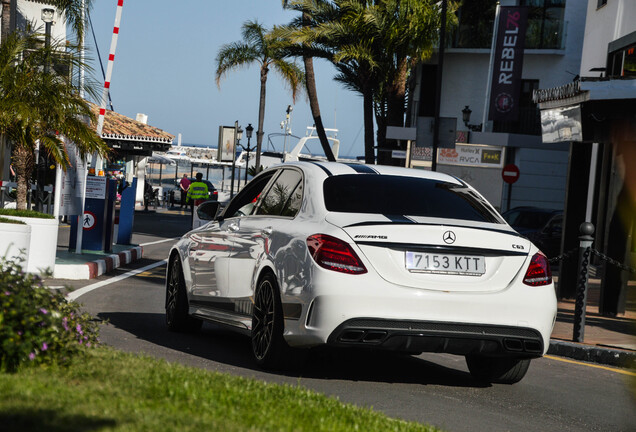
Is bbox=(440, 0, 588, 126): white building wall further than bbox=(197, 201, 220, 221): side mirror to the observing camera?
Yes

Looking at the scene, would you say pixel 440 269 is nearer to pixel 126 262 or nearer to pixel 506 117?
pixel 126 262

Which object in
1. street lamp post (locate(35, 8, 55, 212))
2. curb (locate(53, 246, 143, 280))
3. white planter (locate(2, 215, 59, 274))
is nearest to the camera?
white planter (locate(2, 215, 59, 274))

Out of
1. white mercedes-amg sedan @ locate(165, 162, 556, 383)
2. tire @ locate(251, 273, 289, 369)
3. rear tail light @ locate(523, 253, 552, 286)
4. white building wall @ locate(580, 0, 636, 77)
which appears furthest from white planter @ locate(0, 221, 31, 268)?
white building wall @ locate(580, 0, 636, 77)

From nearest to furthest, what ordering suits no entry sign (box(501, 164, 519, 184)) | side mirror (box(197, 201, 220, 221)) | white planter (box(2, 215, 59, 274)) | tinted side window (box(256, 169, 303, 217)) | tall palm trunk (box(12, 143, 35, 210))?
tinted side window (box(256, 169, 303, 217)), side mirror (box(197, 201, 220, 221)), white planter (box(2, 215, 59, 274)), tall palm trunk (box(12, 143, 35, 210)), no entry sign (box(501, 164, 519, 184))

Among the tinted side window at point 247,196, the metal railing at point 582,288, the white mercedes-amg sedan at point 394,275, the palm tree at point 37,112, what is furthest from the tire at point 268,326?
the palm tree at point 37,112

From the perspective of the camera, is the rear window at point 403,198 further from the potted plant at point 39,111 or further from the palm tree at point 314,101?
the palm tree at point 314,101

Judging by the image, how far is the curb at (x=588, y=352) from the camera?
31.7ft

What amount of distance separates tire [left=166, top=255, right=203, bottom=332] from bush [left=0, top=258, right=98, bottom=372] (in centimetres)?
357

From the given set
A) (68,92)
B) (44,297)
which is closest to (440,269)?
(44,297)

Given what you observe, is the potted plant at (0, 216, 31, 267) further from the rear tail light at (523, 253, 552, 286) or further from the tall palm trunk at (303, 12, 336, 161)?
the tall palm trunk at (303, 12, 336, 161)

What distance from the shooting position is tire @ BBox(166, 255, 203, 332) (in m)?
9.22

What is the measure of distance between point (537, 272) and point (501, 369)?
1004mm

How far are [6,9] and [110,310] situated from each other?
20.8 m

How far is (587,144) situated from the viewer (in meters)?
15.6
